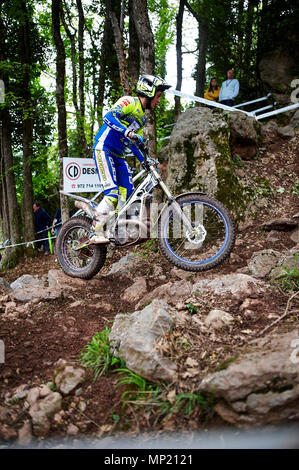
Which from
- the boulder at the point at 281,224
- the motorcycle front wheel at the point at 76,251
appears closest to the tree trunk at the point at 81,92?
the motorcycle front wheel at the point at 76,251

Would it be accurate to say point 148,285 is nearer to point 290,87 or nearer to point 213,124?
point 213,124

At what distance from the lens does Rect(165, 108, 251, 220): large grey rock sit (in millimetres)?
5492

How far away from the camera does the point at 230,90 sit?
9.63 meters

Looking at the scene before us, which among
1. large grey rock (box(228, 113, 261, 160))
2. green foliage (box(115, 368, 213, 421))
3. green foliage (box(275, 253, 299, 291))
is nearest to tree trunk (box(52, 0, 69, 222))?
large grey rock (box(228, 113, 261, 160))

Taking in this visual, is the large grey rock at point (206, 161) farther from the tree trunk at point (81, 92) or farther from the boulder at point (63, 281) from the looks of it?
the tree trunk at point (81, 92)

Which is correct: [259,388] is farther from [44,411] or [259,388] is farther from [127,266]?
[127,266]

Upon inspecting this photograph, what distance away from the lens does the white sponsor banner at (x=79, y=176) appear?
7.21m

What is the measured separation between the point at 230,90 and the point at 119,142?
6423 mm

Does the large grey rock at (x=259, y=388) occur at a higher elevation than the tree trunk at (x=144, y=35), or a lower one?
lower

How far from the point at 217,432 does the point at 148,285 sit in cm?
265

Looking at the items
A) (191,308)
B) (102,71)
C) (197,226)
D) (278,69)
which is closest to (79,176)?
(197,226)

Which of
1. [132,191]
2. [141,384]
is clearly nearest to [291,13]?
[132,191]

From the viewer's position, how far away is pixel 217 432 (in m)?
2.13

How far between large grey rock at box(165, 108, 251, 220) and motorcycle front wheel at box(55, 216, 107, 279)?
177 centimetres
